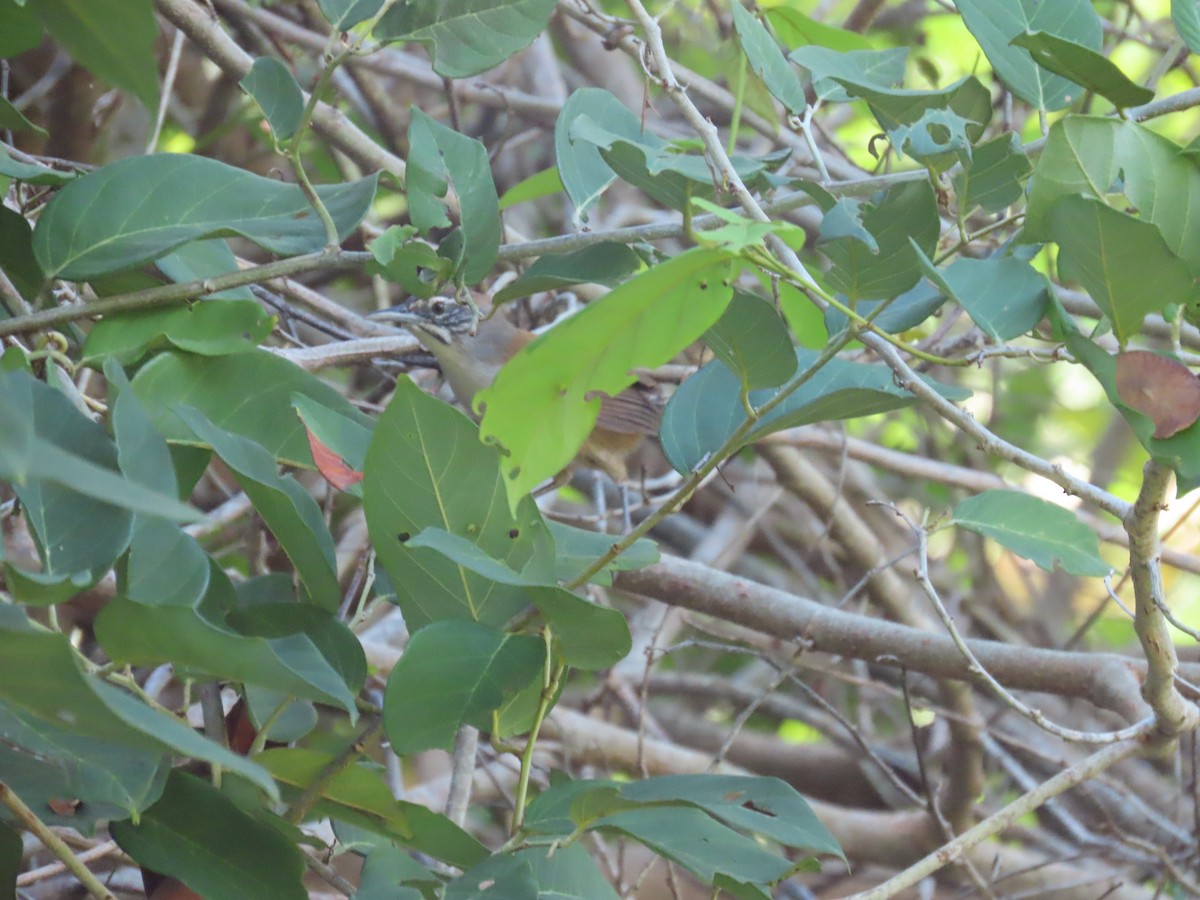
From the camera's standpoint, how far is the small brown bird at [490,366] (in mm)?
3717

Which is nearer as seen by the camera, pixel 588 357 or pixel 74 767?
pixel 588 357

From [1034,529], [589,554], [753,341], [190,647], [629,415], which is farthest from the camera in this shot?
[629,415]

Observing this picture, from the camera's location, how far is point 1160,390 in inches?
45.9

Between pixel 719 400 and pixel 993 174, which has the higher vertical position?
pixel 993 174

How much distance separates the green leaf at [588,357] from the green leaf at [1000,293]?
0.44 metres

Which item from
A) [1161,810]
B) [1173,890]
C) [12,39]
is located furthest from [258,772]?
[1161,810]

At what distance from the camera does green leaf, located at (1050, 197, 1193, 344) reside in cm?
117

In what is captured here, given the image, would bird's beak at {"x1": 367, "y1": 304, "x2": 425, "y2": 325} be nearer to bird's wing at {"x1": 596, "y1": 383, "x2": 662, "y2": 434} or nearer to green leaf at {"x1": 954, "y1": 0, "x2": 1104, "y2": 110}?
bird's wing at {"x1": 596, "y1": 383, "x2": 662, "y2": 434}

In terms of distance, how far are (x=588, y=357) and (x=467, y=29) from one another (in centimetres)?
82

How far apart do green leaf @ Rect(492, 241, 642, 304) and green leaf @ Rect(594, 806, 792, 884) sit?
0.73 meters

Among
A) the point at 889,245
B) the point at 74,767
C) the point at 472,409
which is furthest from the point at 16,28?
the point at 889,245

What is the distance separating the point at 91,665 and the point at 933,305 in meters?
1.05

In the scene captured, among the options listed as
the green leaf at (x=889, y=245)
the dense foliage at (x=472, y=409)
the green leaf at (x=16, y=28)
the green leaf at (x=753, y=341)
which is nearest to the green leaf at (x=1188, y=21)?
the dense foliage at (x=472, y=409)

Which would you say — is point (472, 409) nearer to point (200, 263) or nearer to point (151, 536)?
point (151, 536)
